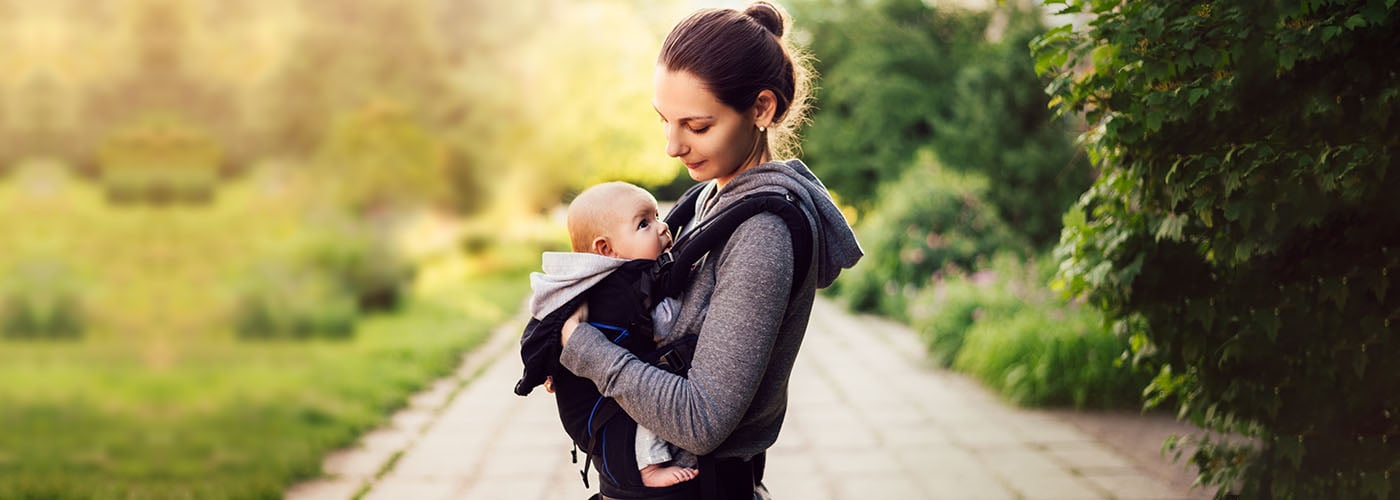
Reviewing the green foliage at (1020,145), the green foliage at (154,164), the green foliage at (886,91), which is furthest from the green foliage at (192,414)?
the green foliage at (886,91)

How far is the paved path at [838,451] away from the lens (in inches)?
164

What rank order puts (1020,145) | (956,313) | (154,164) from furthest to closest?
(1020,145), (956,313), (154,164)

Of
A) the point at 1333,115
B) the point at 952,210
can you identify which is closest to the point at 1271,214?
the point at 1333,115

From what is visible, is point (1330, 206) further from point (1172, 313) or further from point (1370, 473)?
point (1370, 473)

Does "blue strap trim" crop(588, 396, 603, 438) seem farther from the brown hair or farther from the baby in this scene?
the brown hair

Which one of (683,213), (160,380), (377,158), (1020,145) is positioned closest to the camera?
(683,213)

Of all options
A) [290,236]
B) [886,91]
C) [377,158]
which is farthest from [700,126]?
[886,91]

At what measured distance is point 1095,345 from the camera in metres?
5.68

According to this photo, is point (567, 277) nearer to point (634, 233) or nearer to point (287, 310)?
point (634, 233)

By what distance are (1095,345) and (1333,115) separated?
335cm

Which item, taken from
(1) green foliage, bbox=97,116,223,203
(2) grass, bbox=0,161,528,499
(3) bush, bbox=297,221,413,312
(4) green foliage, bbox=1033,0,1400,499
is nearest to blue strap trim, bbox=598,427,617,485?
(4) green foliage, bbox=1033,0,1400,499

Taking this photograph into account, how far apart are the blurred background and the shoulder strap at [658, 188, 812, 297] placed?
22.0 inches

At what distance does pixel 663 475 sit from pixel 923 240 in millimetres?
8390

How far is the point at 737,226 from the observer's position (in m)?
1.47
